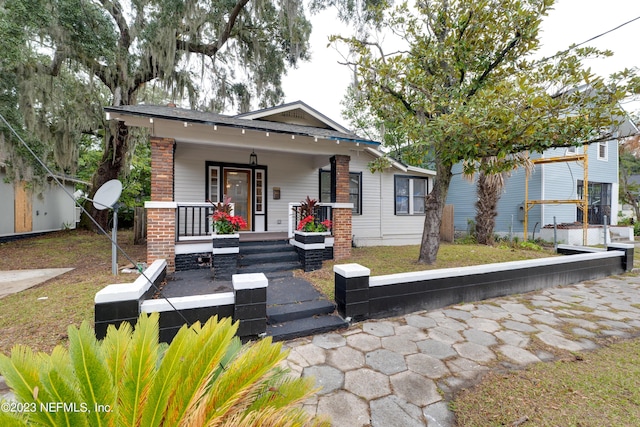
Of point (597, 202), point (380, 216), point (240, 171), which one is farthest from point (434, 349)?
point (597, 202)

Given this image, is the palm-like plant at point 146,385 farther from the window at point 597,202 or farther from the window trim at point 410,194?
the window at point 597,202

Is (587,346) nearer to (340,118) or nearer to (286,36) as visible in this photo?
(286,36)

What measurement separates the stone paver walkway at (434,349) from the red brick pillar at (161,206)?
11.9 ft

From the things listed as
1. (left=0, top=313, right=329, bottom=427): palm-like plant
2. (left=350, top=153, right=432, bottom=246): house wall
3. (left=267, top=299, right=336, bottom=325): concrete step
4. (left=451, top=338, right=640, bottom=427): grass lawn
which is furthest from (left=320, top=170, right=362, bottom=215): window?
(left=0, top=313, right=329, bottom=427): palm-like plant

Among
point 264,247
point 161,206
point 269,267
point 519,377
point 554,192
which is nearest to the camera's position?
point 519,377

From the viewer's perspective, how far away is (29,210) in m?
11.0

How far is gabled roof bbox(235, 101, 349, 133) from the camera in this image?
7.92m

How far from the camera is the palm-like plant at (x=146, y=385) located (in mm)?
975

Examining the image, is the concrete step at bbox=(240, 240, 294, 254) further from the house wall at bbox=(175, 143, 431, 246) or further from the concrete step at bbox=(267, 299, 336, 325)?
the concrete step at bbox=(267, 299, 336, 325)

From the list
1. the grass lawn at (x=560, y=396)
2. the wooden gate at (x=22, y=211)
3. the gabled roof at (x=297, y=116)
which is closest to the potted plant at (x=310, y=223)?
the gabled roof at (x=297, y=116)

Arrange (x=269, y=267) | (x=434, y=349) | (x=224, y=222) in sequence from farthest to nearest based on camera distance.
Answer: (x=269, y=267) → (x=224, y=222) → (x=434, y=349)

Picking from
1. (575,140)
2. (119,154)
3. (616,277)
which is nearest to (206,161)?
(119,154)

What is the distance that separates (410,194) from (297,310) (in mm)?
8479

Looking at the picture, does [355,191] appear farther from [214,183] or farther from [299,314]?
[299,314]
